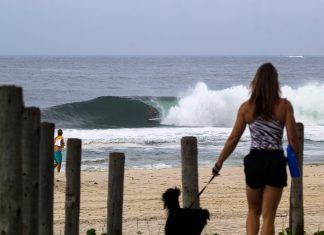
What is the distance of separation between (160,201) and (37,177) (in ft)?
32.0

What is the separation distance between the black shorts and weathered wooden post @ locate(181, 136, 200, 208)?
2.72 feet

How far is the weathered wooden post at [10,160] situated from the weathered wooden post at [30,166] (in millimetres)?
902

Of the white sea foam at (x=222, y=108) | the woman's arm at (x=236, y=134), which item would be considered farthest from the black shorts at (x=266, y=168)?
the white sea foam at (x=222, y=108)

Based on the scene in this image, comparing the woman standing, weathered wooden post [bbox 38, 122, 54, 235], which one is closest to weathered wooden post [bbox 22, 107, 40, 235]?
weathered wooden post [bbox 38, 122, 54, 235]

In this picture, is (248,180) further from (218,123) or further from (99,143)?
(218,123)

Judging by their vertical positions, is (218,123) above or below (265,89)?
above

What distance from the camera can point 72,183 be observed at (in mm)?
6668

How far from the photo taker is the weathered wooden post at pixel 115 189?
22.7 feet

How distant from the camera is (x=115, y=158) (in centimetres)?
691

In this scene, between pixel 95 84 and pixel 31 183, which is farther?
pixel 95 84

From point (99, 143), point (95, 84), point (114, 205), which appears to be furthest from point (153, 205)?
point (95, 84)

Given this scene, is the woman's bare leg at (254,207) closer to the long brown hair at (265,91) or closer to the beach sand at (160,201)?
the long brown hair at (265,91)

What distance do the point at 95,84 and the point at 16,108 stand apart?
6895 cm

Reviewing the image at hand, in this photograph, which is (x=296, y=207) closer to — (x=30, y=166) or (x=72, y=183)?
(x=72, y=183)
